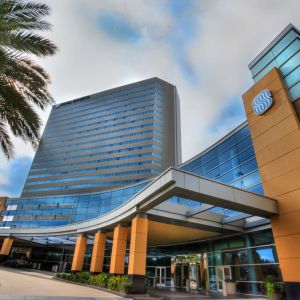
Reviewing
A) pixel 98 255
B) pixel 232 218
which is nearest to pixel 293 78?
pixel 232 218

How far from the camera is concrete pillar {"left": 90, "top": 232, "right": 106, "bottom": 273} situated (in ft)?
67.5

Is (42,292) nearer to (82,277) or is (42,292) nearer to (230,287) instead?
(82,277)

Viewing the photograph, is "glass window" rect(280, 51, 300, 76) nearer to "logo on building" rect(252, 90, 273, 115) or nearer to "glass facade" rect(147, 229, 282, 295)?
"logo on building" rect(252, 90, 273, 115)

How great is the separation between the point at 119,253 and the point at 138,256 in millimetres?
3869

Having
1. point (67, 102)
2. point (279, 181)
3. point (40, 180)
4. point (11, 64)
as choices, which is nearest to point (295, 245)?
point (279, 181)

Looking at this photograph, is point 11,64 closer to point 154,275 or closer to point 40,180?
point 154,275

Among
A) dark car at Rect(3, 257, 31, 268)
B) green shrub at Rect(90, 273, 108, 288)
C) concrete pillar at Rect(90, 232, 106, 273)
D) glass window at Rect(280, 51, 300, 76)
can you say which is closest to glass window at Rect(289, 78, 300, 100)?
glass window at Rect(280, 51, 300, 76)

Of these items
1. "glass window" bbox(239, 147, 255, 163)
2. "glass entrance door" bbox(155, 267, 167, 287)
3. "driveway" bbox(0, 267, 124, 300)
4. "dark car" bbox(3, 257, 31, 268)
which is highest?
"glass window" bbox(239, 147, 255, 163)

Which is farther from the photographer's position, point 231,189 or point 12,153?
point 231,189

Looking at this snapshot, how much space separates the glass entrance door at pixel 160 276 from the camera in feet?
86.0

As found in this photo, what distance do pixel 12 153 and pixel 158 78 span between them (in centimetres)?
11599

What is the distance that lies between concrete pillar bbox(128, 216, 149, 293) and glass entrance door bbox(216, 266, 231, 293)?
881 cm

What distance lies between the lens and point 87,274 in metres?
20.7

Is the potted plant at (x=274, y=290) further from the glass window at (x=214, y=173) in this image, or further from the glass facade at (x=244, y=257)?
the glass window at (x=214, y=173)
